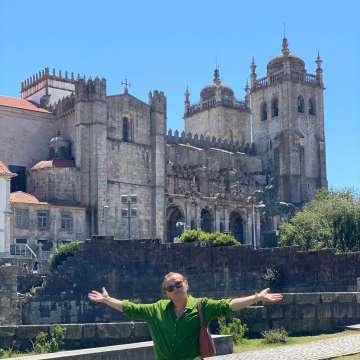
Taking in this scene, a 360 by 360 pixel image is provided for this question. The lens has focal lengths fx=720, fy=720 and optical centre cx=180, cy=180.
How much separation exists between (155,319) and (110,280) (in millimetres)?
26435

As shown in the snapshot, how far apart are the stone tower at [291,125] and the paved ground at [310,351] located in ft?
201

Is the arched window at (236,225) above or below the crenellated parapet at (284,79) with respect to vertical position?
below

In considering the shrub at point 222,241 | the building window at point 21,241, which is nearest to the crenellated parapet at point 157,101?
the building window at point 21,241

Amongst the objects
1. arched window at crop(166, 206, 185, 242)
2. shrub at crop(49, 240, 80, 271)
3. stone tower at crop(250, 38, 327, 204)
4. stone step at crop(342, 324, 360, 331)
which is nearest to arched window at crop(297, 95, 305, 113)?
stone tower at crop(250, 38, 327, 204)

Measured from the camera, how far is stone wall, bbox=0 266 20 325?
26.7 m

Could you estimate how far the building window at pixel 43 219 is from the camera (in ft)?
170

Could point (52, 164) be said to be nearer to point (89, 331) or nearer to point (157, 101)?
point (157, 101)

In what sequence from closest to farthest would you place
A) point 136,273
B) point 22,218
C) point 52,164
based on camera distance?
point 136,273 → point 22,218 → point 52,164

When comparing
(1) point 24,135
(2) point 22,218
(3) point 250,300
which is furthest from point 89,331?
(1) point 24,135

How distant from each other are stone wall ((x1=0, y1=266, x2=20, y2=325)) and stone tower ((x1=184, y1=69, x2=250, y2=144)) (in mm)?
58163

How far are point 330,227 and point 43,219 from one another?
72.1ft

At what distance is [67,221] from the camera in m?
53.5

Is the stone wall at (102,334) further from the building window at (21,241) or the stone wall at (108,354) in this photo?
the building window at (21,241)

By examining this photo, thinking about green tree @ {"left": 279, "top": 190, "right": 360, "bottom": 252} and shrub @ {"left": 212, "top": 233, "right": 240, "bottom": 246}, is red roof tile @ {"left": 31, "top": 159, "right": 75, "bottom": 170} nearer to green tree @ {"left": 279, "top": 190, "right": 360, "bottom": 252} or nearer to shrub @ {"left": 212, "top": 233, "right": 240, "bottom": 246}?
green tree @ {"left": 279, "top": 190, "right": 360, "bottom": 252}
